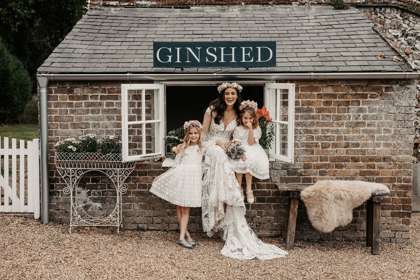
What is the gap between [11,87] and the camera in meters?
21.8

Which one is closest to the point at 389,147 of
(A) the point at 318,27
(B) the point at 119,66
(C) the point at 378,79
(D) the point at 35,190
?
(C) the point at 378,79

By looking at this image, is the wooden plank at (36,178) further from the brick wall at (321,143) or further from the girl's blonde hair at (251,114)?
the girl's blonde hair at (251,114)

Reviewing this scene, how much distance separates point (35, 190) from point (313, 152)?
431 centimetres

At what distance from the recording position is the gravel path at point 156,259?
661cm

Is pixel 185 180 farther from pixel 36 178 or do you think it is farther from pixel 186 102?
pixel 186 102

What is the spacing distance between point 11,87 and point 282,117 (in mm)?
A: 16156

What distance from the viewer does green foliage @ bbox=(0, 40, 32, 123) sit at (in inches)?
860

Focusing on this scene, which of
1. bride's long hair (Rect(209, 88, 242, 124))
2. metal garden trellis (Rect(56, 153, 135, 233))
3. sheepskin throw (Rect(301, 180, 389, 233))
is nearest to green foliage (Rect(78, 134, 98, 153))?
metal garden trellis (Rect(56, 153, 135, 233))

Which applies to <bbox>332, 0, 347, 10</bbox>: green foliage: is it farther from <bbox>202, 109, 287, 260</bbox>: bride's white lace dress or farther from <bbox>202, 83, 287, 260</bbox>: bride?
<bbox>202, 109, 287, 260</bbox>: bride's white lace dress

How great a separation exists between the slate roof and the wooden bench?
71.0 inches

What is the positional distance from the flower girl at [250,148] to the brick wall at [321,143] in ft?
1.29

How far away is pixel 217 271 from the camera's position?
266 inches

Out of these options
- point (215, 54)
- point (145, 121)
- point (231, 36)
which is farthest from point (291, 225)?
point (231, 36)

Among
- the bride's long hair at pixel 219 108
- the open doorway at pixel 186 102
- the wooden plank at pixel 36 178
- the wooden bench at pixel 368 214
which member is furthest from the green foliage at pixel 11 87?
the wooden bench at pixel 368 214
